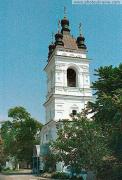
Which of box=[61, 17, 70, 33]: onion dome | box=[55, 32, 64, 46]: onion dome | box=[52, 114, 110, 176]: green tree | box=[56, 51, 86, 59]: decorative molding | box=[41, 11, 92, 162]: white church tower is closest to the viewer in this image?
box=[52, 114, 110, 176]: green tree

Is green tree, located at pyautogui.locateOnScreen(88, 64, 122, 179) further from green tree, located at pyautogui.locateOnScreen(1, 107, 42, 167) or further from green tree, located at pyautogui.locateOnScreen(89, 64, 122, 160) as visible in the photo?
green tree, located at pyautogui.locateOnScreen(1, 107, 42, 167)

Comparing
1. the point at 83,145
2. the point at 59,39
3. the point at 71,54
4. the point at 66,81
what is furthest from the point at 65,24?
the point at 83,145

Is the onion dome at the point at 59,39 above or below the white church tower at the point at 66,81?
above

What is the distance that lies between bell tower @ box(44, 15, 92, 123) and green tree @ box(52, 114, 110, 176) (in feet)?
55.4

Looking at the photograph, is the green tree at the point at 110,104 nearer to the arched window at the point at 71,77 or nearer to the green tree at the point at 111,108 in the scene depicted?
the green tree at the point at 111,108

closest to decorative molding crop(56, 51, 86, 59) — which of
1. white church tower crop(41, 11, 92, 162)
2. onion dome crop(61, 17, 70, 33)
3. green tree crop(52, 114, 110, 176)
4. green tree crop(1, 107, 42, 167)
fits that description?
white church tower crop(41, 11, 92, 162)

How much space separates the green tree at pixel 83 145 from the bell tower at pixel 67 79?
16884 millimetres

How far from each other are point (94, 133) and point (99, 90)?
7.09 m

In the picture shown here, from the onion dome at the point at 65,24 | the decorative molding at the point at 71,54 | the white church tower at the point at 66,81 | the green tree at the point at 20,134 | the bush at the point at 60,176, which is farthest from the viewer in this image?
the green tree at the point at 20,134

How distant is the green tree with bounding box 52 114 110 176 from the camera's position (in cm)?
2703

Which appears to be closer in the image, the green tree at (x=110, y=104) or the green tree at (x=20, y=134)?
the green tree at (x=110, y=104)

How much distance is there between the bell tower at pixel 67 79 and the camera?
4891 cm

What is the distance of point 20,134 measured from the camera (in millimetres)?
61625

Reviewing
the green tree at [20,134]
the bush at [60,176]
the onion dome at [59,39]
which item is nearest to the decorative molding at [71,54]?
the onion dome at [59,39]
